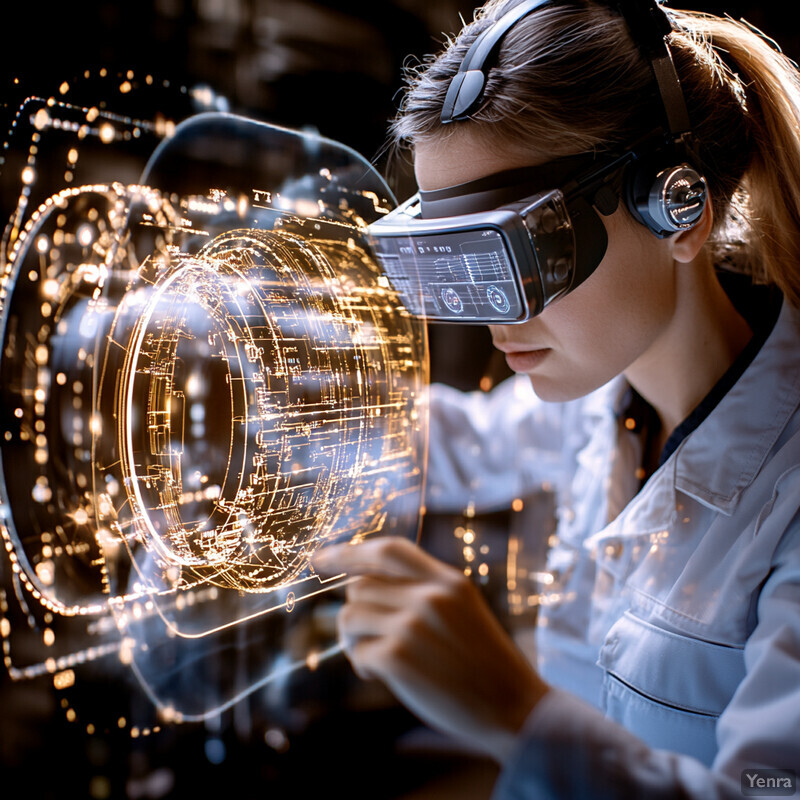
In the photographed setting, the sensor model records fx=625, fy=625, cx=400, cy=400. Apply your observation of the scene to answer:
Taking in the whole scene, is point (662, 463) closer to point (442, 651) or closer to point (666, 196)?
point (666, 196)

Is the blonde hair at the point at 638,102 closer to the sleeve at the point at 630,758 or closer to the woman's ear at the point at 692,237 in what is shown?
the woman's ear at the point at 692,237

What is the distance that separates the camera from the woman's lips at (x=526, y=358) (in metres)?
0.86

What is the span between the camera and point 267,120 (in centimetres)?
72

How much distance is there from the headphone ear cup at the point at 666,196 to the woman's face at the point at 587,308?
0.08 ft

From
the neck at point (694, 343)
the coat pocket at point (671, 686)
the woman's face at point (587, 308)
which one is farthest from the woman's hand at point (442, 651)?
the neck at point (694, 343)

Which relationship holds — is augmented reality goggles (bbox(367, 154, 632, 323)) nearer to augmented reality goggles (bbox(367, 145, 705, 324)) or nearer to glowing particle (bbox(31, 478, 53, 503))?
augmented reality goggles (bbox(367, 145, 705, 324))

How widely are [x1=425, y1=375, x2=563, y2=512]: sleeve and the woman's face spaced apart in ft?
1.84

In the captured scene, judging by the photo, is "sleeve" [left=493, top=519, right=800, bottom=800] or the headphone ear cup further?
the headphone ear cup

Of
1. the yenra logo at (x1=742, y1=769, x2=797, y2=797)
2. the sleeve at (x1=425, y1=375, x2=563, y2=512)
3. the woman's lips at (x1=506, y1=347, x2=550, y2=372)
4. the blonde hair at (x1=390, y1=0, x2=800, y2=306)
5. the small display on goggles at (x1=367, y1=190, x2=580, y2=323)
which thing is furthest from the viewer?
the sleeve at (x1=425, y1=375, x2=563, y2=512)

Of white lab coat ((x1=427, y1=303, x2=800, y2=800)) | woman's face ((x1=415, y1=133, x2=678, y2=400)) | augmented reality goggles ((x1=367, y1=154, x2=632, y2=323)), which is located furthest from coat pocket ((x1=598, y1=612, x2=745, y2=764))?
augmented reality goggles ((x1=367, y1=154, x2=632, y2=323))

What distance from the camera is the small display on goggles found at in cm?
65

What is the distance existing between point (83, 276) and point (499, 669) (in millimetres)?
525

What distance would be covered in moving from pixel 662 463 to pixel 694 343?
0.64 feet

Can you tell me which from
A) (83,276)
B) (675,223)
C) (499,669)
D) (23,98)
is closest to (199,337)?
(83,276)
